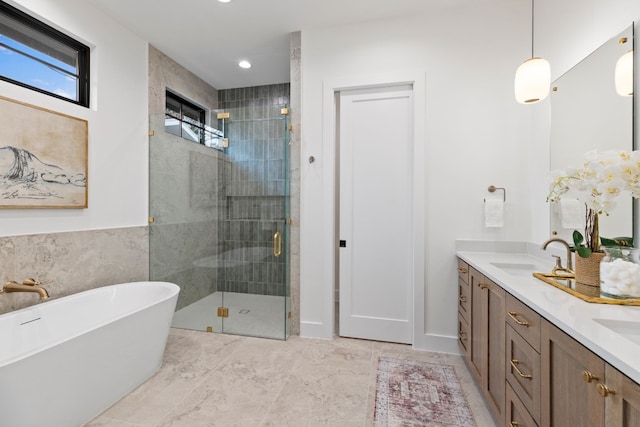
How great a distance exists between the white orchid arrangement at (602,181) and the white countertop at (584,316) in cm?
28

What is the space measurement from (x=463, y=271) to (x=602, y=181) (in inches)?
49.0

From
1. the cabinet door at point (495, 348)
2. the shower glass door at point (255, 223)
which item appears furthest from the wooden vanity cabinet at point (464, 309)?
the shower glass door at point (255, 223)

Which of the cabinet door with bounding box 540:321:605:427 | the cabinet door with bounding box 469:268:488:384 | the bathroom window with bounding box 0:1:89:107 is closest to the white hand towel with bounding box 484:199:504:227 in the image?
the cabinet door with bounding box 469:268:488:384

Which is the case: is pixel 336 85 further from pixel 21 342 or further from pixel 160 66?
pixel 21 342

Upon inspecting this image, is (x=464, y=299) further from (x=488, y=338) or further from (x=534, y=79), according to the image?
(x=534, y=79)

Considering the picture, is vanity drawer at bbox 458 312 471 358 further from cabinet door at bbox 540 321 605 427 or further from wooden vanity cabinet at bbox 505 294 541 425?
cabinet door at bbox 540 321 605 427

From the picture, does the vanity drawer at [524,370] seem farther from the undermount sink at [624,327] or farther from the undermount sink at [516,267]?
the undermount sink at [516,267]

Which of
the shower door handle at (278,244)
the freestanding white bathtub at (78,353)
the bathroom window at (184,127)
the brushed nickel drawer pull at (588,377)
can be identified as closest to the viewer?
the brushed nickel drawer pull at (588,377)

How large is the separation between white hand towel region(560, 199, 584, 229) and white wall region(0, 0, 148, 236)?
11.9 ft

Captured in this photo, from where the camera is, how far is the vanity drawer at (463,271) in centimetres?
225

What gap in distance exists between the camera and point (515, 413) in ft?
4.58

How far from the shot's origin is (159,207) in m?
3.16

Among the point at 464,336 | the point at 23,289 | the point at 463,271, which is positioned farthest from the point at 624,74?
the point at 23,289

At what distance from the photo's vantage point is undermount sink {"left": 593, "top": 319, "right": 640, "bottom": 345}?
101 centimetres
